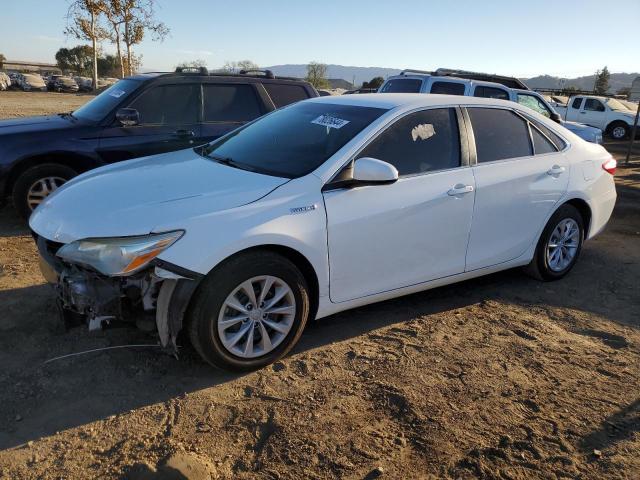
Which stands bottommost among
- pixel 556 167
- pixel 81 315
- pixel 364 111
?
pixel 81 315

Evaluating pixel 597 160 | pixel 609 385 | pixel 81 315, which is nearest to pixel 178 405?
pixel 81 315

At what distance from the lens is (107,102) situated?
642 cm

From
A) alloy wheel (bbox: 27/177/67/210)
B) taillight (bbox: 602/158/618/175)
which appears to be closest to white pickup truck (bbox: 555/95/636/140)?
taillight (bbox: 602/158/618/175)

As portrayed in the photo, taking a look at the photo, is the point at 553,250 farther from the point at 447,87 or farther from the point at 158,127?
the point at 447,87

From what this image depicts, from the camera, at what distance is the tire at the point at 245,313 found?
122 inches

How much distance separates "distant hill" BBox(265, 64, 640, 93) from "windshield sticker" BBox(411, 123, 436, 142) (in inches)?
2401

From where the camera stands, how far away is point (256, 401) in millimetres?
3111

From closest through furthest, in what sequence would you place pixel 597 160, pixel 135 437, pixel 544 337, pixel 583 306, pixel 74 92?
pixel 135 437 → pixel 544 337 → pixel 583 306 → pixel 597 160 → pixel 74 92

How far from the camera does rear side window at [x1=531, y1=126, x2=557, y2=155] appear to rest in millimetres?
4750

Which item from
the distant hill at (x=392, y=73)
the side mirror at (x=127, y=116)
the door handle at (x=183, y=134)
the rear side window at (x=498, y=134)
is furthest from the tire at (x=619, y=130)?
the distant hill at (x=392, y=73)

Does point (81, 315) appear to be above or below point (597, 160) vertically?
below

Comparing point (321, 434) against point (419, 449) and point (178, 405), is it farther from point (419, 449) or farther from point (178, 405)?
point (178, 405)

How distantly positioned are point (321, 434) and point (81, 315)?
5.14 feet

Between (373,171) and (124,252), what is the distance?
159 centimetres
